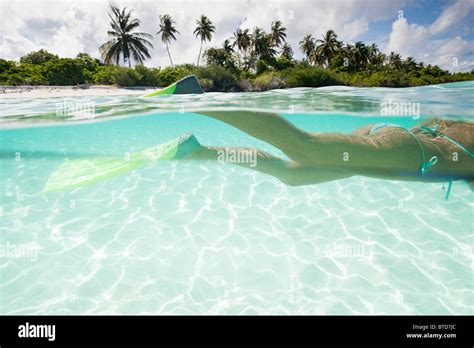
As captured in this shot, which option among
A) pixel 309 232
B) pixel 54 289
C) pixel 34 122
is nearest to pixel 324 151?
pixel 309 232

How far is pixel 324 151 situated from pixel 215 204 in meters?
3.21

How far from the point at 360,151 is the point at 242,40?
1776 inches

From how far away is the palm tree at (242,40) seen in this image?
143 ft

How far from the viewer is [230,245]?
4.99 m

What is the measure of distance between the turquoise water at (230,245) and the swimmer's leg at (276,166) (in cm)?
113

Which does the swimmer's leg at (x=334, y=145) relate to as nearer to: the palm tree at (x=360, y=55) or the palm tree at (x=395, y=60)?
the palm tree at (x=360, y=55)

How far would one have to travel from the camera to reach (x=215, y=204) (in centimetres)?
665

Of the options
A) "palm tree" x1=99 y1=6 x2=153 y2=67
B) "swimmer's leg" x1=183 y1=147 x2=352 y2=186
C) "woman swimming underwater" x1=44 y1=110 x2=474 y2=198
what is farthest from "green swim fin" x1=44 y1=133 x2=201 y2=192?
"palm tree" x1=99 y1=6 x2=153 y2=67

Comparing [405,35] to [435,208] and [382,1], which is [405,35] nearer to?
[382,1]

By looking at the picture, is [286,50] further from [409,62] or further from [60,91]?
[60,91]

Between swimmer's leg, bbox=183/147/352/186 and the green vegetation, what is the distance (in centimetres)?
1305

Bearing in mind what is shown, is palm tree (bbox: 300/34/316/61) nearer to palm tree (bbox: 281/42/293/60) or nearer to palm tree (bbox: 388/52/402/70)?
palm tree (bbox: 281/42/293/60)

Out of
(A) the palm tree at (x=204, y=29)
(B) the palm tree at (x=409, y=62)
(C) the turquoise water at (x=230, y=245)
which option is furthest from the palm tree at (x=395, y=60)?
(C) the turquoise water at (x=230, y=245)

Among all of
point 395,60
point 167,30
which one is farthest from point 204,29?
point 395,60
